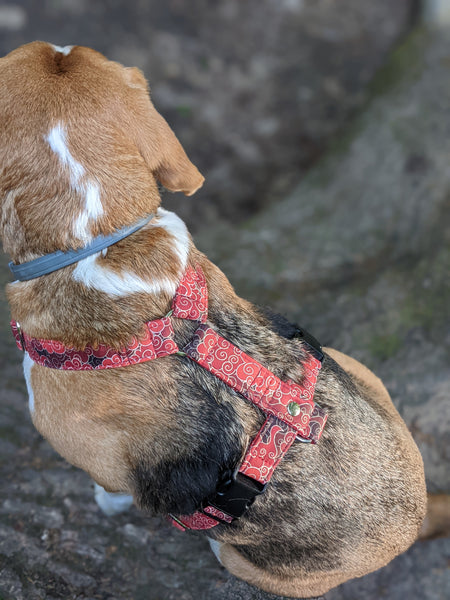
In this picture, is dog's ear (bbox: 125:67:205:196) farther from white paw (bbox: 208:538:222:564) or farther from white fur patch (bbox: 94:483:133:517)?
white paw (bbox: 208:538:222:564)

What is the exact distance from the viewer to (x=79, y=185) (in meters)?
2.11

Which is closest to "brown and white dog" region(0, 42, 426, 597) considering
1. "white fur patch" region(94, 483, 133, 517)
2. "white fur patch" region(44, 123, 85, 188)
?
"white fur patch" region(44, 123, 85, 188)

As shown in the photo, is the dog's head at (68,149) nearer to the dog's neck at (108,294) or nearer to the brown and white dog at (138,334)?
the brown and white dog at (138,334)

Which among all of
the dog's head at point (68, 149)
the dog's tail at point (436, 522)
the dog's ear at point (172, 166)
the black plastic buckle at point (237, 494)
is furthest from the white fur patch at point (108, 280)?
the dog's tail at point (436, 522)

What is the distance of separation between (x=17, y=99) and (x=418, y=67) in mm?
4478

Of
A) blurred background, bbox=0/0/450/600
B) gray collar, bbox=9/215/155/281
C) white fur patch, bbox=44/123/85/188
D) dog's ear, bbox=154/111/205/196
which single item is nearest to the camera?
white fur patch, bbox=44/123/85/188

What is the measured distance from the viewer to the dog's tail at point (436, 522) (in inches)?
122

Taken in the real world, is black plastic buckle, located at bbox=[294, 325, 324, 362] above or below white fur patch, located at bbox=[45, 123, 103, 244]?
below

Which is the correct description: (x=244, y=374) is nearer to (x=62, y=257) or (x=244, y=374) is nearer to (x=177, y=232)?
(x=177, y=232)

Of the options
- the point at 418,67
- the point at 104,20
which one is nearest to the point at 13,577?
the point at 418,67

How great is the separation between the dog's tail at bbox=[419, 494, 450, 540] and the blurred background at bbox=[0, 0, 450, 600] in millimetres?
322

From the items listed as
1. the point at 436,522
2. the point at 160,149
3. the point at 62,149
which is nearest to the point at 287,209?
the point at 160,149

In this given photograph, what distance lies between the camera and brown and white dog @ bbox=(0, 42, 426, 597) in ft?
6.95

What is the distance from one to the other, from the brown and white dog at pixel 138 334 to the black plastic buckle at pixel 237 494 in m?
0.06
